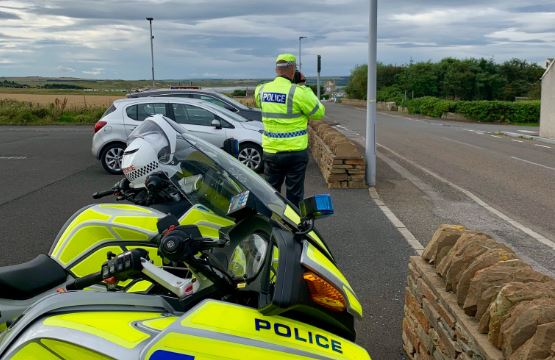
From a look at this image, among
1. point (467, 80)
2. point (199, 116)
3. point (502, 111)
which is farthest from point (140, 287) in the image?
point (467, 80)

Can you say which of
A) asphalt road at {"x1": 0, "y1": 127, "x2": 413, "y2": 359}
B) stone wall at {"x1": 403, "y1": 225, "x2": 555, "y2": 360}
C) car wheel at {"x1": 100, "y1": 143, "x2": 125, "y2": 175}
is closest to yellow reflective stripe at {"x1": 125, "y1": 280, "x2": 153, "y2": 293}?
stone wall at {"x1": 403, "y1": 225, "x2": 555, "y2": 360}

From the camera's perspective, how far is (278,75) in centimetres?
699

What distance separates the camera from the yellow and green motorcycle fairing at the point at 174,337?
200cm

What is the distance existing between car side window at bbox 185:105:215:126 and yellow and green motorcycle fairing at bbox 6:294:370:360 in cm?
1129

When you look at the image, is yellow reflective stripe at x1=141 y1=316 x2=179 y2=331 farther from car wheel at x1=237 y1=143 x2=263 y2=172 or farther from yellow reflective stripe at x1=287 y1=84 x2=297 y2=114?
car wheel at x1=237 y1=143 x2=263 y2=172

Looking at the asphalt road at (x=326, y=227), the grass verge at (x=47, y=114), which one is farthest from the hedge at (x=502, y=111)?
the asphalt road at (x=326, y=227)

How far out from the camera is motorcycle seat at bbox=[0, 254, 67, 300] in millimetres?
2662

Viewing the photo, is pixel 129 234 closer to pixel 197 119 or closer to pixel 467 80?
pixel 197 119

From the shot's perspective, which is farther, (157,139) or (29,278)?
(157,139)

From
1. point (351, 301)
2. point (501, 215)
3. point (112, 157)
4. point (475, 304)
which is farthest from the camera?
point (112, 157)

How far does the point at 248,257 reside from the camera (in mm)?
2479

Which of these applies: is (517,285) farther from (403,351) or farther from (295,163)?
(295,163)

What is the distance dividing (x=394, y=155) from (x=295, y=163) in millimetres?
10515

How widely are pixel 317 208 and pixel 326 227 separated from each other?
5.48 meters
